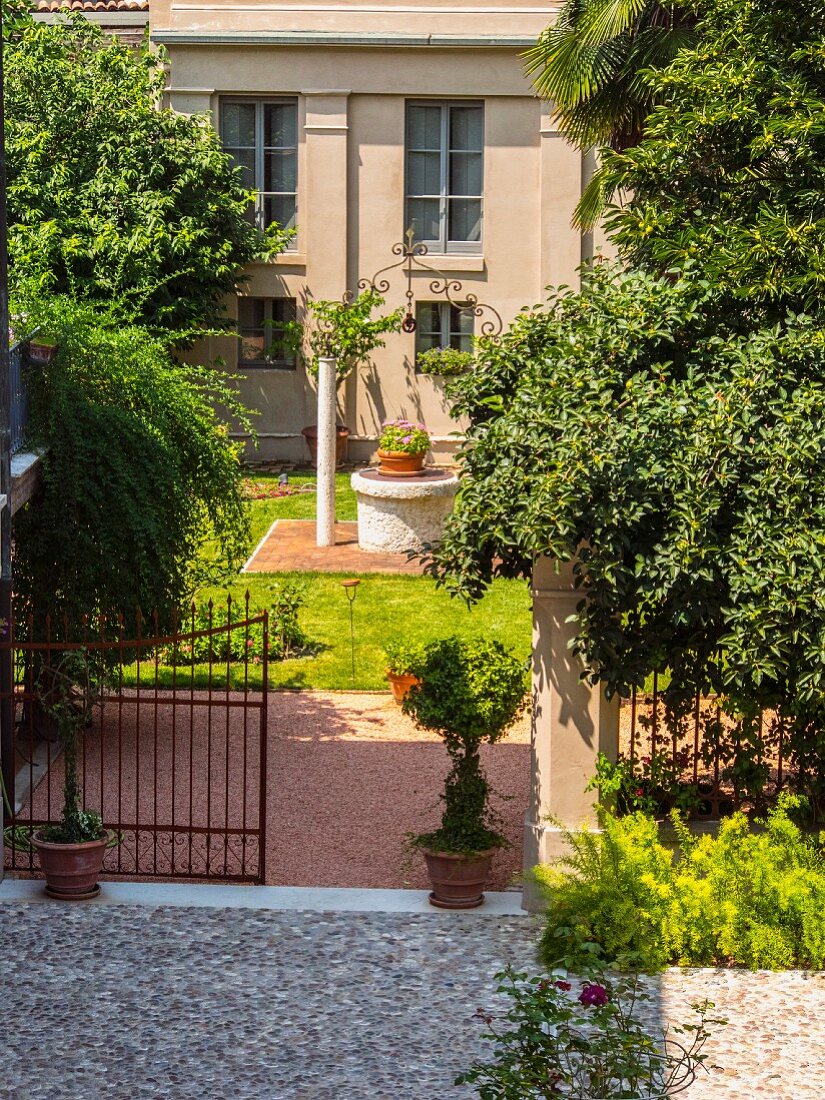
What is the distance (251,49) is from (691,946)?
17.7 m

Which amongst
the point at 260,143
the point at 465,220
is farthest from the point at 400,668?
the point at 260,143

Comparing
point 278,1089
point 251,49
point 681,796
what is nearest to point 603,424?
point 681,796

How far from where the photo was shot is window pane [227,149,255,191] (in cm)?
2303

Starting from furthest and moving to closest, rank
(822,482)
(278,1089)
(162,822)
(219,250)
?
(219,250)
(162,822)
(822,482)
(278,1089)

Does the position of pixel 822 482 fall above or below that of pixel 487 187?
below

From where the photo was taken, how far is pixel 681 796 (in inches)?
344

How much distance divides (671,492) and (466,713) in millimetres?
1667

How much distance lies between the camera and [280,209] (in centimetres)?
2327

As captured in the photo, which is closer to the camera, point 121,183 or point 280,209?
point 121,183

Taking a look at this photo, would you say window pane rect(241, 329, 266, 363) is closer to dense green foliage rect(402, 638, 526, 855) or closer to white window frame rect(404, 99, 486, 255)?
white window frame rect(404, 99, 486, 255)

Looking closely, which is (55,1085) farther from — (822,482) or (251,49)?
(251,49)

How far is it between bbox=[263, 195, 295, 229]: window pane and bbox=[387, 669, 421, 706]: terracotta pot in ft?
39.3

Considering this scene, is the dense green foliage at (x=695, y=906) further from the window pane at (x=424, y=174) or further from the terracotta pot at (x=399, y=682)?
the window pane at (x=424, y=174)

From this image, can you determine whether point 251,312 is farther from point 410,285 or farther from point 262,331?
point 410,285
